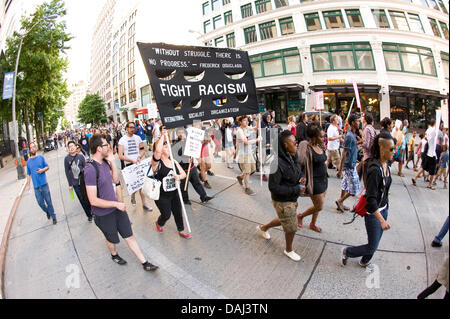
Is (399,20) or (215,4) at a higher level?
(215,4)

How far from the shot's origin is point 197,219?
466cm

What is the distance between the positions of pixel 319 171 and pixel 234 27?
83.1 ft

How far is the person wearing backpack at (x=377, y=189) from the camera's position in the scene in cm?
259

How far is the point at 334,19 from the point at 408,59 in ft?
23.5

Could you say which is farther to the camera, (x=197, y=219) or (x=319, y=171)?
(x=197, y=219)

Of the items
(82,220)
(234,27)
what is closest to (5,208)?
(82,220)

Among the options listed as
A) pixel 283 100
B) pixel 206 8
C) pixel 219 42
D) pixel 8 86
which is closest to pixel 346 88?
pixel 283 100

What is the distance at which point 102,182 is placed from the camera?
297 cm

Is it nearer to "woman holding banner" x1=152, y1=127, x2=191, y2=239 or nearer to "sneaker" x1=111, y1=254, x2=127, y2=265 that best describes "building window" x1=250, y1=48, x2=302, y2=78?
"woman holding banner" x1=152, y1=127, x2=191, y2=239

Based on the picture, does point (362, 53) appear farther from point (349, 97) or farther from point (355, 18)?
point (349, 97)

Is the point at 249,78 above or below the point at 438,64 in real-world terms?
below

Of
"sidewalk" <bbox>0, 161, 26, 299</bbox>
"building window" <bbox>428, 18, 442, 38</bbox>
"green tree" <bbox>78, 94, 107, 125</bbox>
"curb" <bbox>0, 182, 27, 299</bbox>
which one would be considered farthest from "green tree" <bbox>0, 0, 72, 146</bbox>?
"green tree" <bbox>78, 94, 107, 125</bbox>

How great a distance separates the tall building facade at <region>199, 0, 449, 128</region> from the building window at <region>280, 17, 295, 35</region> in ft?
0.29
